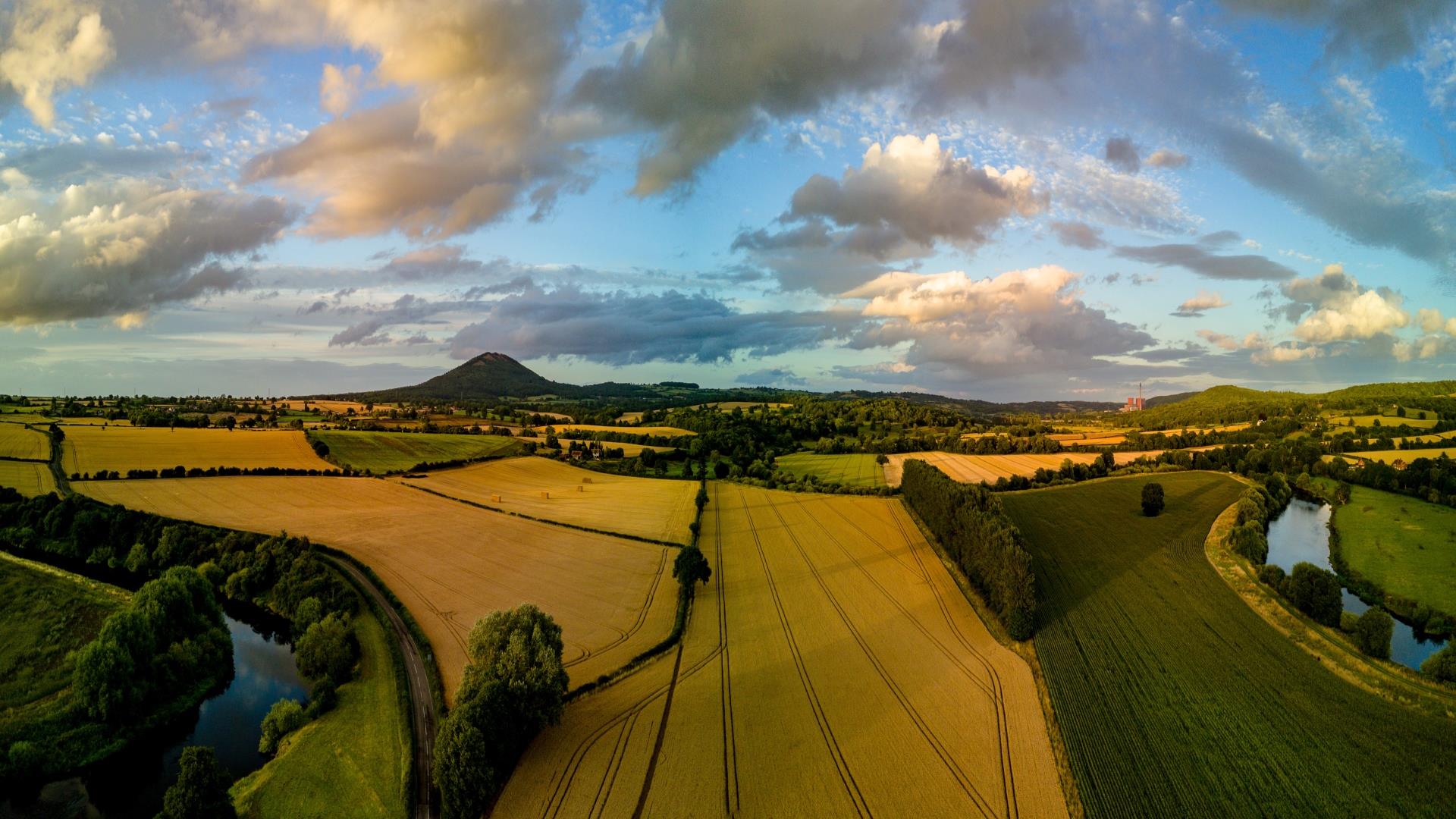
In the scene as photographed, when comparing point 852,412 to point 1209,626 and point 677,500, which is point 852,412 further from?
point 1209,626

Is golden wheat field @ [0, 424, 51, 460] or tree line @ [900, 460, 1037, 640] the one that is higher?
golden wheat field @ [0, 424, 51, 460]

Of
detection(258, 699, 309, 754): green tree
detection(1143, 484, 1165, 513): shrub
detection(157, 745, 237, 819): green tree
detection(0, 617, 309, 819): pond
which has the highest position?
detection(1143, 484, 1165, 513): shrub

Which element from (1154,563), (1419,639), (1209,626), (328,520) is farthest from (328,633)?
(1419,639)

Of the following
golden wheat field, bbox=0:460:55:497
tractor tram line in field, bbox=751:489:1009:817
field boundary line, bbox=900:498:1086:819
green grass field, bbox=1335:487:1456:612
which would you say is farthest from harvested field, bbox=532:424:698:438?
green grass field, bbox=1335:487:1456:612

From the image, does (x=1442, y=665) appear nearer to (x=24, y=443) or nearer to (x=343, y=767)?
(x=343, y=767)

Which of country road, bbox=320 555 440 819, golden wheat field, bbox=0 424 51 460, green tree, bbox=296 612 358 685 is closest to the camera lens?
country road, bbox=320 555 440 819

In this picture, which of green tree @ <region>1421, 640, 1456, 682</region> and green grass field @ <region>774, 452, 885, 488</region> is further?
green grass field @ <region>774, 452, 885, 488</region>

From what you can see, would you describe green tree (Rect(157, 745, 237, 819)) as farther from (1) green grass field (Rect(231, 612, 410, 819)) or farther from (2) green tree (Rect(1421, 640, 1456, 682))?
(2) green tree (Rect(1421, 640, 1456, 682))

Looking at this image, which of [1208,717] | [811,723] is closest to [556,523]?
[811,723]
